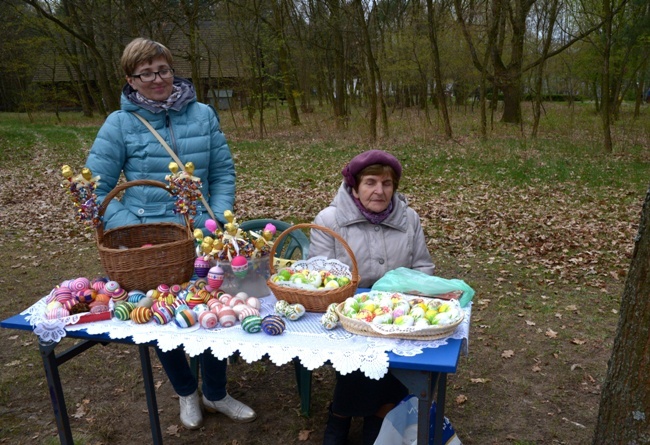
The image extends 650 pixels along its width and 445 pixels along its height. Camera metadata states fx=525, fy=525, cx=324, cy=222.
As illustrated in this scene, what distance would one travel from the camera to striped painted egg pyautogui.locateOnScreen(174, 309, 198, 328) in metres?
2.21

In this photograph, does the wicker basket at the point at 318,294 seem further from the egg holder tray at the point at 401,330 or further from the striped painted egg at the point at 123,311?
the striped painted egg at the point at 123,311

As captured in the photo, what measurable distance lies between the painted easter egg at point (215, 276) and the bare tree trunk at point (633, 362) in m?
1.71

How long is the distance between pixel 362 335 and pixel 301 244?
1.43 meters

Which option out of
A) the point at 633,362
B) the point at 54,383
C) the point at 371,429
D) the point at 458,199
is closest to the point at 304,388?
the point at 371,429

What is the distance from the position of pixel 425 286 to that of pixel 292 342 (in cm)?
71

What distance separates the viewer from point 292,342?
6.81ft

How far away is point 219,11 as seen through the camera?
767 inches

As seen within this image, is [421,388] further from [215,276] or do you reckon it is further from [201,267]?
[201,267]

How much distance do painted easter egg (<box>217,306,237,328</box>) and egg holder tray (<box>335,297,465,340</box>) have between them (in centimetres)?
47

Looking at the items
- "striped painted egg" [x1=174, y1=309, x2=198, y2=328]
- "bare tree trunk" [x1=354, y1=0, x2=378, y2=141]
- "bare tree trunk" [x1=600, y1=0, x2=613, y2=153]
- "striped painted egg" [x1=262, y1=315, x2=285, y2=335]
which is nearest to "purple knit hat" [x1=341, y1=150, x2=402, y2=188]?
"striped painted egg" [x1=262, y1=315, x2=285, y2=335]

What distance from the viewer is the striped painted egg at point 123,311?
A: 2.28 meters

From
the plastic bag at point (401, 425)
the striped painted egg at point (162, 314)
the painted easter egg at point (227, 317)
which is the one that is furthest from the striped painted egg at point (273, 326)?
the plastic bag at point (401, 425)

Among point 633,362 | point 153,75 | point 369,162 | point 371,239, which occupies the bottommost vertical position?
point 633,362

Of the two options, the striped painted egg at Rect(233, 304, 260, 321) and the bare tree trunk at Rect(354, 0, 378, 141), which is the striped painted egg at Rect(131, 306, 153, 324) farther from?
the bare tree trunk at Rect(354, 0, 378, 141)
